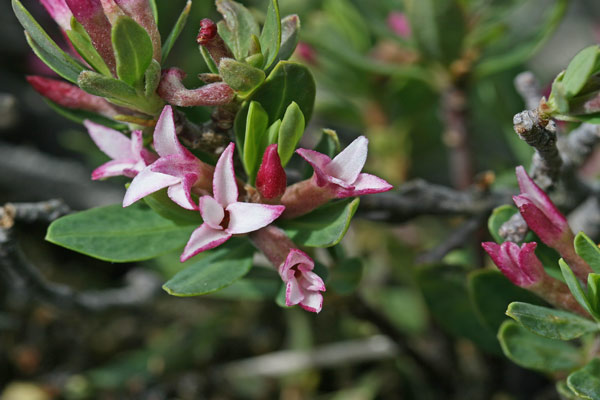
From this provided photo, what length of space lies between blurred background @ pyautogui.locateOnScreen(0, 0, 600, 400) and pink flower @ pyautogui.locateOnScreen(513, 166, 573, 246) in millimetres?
410

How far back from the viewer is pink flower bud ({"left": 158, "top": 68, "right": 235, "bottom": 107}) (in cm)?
89

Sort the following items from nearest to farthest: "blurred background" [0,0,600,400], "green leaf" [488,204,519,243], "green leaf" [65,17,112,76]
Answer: "green leaf" [65,17,112,76]
"green leaf" [488,204,519,243]
"blurred background" [0,0,600,400]

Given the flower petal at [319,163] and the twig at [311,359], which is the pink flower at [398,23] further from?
the flower petal at [319,163]

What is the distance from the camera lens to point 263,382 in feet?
6.77

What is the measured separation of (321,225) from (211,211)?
0.20 m

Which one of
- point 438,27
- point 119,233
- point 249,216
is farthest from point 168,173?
point 438,27

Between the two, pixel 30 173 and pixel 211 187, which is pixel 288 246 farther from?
pixel 30 173

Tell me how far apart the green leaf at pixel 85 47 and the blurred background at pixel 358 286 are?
693 mm

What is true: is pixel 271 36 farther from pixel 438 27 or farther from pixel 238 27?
pixel 438 27

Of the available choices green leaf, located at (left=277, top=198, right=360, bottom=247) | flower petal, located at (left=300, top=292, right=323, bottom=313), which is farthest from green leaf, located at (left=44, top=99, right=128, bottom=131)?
flower petal, located at (left=300, top=292, right=323, bottom=313)

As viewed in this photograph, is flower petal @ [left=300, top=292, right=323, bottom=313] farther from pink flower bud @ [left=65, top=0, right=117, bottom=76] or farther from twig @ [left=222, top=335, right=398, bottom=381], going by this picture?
twig @ [left=222, top=335, right=398, bottom=381]

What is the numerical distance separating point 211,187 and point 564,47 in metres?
3.22

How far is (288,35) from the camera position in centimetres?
97

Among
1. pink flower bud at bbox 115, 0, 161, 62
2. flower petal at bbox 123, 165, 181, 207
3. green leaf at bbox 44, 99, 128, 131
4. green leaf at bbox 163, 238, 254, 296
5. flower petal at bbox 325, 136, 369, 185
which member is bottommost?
green leaf at bbox 163, 238, 254, 296
